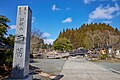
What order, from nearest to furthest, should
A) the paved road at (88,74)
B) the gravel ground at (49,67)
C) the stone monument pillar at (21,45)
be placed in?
the stone monument pillar at (21,45), the paved road at (88,74), the gravel ground at (49,67)

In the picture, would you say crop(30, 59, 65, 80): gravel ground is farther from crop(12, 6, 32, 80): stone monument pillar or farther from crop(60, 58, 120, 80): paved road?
crop(12, 6, 32, 80): stone monument pillar

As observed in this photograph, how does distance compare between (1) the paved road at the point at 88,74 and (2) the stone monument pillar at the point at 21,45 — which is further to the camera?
(1) the paved road at the point at 88,74

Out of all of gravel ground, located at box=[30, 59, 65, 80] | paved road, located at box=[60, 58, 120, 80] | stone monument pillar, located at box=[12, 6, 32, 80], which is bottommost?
paved road, located at box=[60, 58, 120, 80]

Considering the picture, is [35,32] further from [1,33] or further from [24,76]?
[24,76]

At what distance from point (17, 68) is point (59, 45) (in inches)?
2220

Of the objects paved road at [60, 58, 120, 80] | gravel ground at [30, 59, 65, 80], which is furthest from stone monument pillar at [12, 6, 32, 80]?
paved road at [60, 58, 120, 80]

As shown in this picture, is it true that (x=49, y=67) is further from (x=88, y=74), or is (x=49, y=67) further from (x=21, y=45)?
(x=21, y=45)

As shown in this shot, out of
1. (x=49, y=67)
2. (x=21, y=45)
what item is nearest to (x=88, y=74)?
(x=49, y=67)

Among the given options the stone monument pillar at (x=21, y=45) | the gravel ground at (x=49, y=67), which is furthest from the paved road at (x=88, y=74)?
the stone monument pillar at (x=21, y=45)

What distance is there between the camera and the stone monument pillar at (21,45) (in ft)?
24.2

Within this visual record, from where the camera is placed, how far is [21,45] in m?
7.48

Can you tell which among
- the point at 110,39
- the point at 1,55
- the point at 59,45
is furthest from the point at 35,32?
the point at 1,55

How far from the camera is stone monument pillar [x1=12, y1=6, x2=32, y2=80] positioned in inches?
290

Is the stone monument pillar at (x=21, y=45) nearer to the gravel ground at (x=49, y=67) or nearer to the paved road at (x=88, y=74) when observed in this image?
the gravel ground at (x=49, y=67)
